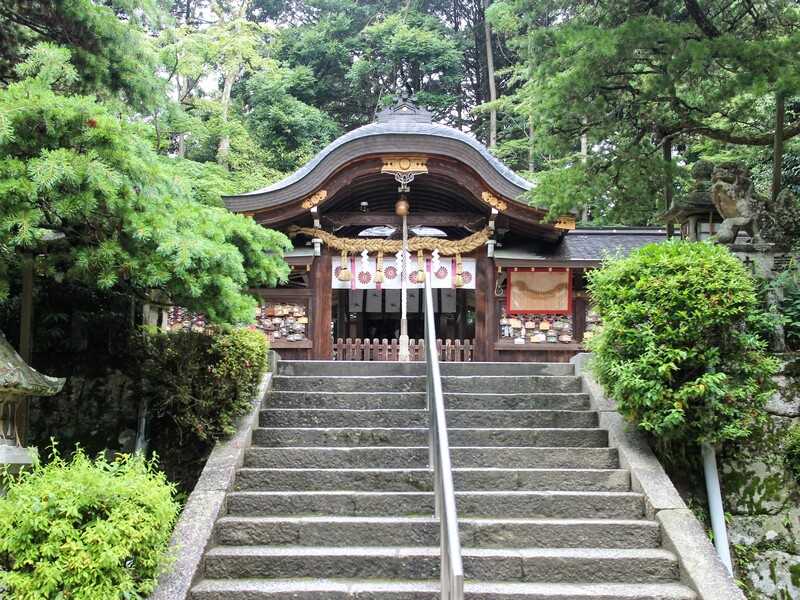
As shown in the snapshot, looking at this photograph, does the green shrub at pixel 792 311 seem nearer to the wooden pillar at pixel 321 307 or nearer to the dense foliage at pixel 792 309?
the dense foliage at pixel 792 309

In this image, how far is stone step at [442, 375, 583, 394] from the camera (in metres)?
6.99

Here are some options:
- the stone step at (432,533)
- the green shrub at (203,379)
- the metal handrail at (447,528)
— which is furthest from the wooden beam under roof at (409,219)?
the stone step at (432,533)

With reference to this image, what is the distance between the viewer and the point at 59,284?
7.32m

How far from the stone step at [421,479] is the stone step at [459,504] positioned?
0.78 ft

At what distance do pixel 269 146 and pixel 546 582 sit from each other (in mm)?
18950

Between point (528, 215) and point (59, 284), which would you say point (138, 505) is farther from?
point (528, 215)

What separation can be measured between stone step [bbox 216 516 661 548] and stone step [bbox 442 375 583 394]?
2088 mm

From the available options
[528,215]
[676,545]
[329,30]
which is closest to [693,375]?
[676,545]

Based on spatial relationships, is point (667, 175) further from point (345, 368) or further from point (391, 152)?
point (345, 368)

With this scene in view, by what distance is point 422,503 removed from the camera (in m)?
5.27

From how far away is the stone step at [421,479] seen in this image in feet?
18.2

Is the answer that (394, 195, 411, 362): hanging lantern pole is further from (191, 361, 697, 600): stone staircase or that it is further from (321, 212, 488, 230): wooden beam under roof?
(191, 361, 697, 600): stone staircase

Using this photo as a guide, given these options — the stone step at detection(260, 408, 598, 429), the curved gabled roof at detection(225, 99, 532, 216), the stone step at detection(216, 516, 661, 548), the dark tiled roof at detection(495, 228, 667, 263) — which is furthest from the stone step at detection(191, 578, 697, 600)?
the curved gabled roof at detection(225, 99, 532, 216)

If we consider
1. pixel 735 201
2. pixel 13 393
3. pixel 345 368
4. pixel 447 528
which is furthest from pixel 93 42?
pixel 735 201
